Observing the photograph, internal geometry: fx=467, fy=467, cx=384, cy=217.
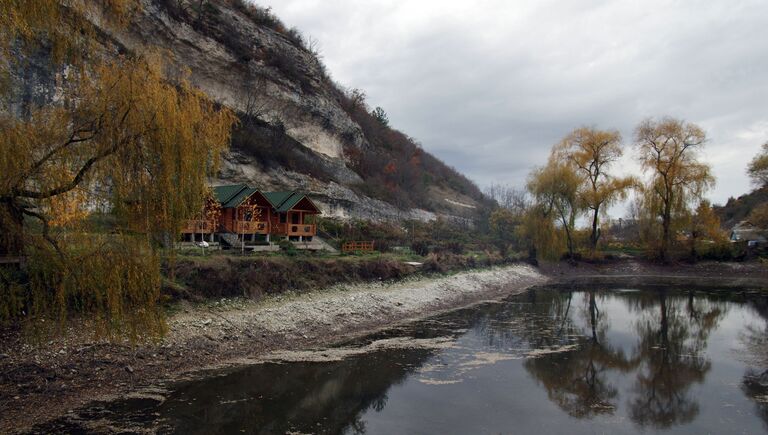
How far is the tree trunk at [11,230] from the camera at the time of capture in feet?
25.7

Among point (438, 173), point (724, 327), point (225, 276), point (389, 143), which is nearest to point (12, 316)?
point (225, 276)

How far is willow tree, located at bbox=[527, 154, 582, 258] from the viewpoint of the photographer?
126 feet

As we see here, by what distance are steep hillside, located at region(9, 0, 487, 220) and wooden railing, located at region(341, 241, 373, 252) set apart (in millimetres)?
9193

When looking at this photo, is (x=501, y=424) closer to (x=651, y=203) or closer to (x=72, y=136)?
(x=72, y=136)

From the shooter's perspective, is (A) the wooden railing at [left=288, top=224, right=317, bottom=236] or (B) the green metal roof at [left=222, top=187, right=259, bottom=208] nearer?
(B) the green metal roof at [left=222, top=187, right=259, bottom=208]

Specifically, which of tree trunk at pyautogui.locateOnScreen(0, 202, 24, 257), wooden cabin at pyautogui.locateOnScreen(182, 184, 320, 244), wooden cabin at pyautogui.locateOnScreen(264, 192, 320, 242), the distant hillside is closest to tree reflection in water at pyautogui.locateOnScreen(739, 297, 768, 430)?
tree trunk at pyautogui.locateOnScreen(0, 202, 24, 257)

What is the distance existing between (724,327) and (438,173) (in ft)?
211

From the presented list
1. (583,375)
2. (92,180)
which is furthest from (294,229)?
(92,180)

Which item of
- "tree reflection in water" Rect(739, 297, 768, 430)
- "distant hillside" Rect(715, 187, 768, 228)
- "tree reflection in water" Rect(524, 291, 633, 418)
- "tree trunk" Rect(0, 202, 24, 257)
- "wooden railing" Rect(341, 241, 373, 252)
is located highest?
"distant hillside" Rect(715, 187, 768, 228)

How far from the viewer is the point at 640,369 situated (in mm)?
13266

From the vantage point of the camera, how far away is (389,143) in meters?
71.4

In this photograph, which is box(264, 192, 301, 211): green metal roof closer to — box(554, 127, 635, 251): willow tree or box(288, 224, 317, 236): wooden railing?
box(288, 224, 317, 236): wooden railing

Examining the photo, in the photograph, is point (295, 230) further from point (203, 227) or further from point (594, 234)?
point (594, 234)

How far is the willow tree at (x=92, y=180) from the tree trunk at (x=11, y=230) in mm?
17
